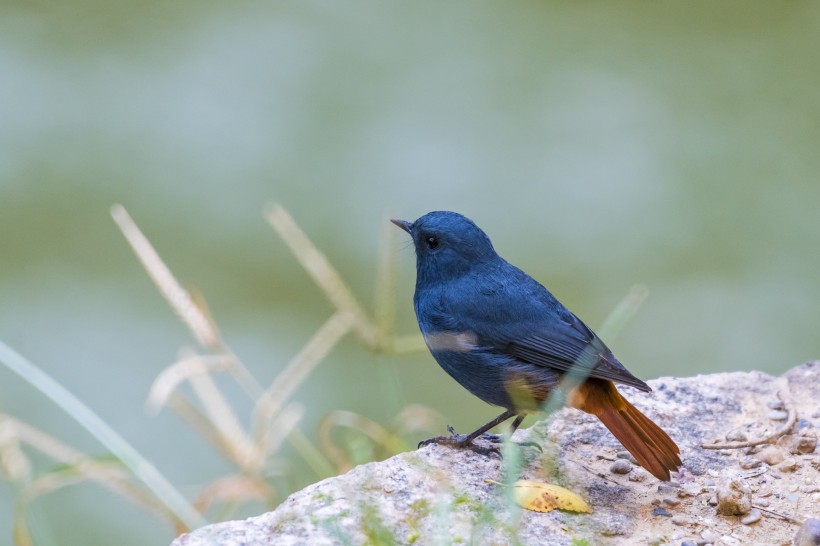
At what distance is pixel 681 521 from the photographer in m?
2.60

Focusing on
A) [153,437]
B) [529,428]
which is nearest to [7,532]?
[153,437]

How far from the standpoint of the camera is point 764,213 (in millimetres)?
7332

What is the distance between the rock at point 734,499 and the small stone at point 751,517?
1 centimetres

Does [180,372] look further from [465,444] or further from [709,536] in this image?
[709,536]

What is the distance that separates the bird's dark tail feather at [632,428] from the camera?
2.72 meters

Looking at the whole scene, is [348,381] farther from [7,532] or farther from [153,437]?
[7,532]

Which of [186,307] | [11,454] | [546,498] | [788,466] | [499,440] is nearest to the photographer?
[11,454]

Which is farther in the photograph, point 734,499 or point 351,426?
point 351,426

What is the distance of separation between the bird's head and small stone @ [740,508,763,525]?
41.8 inches

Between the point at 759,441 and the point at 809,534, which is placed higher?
the point at 759,441

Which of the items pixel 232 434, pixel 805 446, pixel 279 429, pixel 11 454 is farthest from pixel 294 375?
pixel 805 446

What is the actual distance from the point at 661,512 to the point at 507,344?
63 centimetres

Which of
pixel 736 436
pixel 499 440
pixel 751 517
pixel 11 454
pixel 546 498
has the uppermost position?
pixel 499 440

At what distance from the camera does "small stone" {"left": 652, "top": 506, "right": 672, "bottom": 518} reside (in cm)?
265
